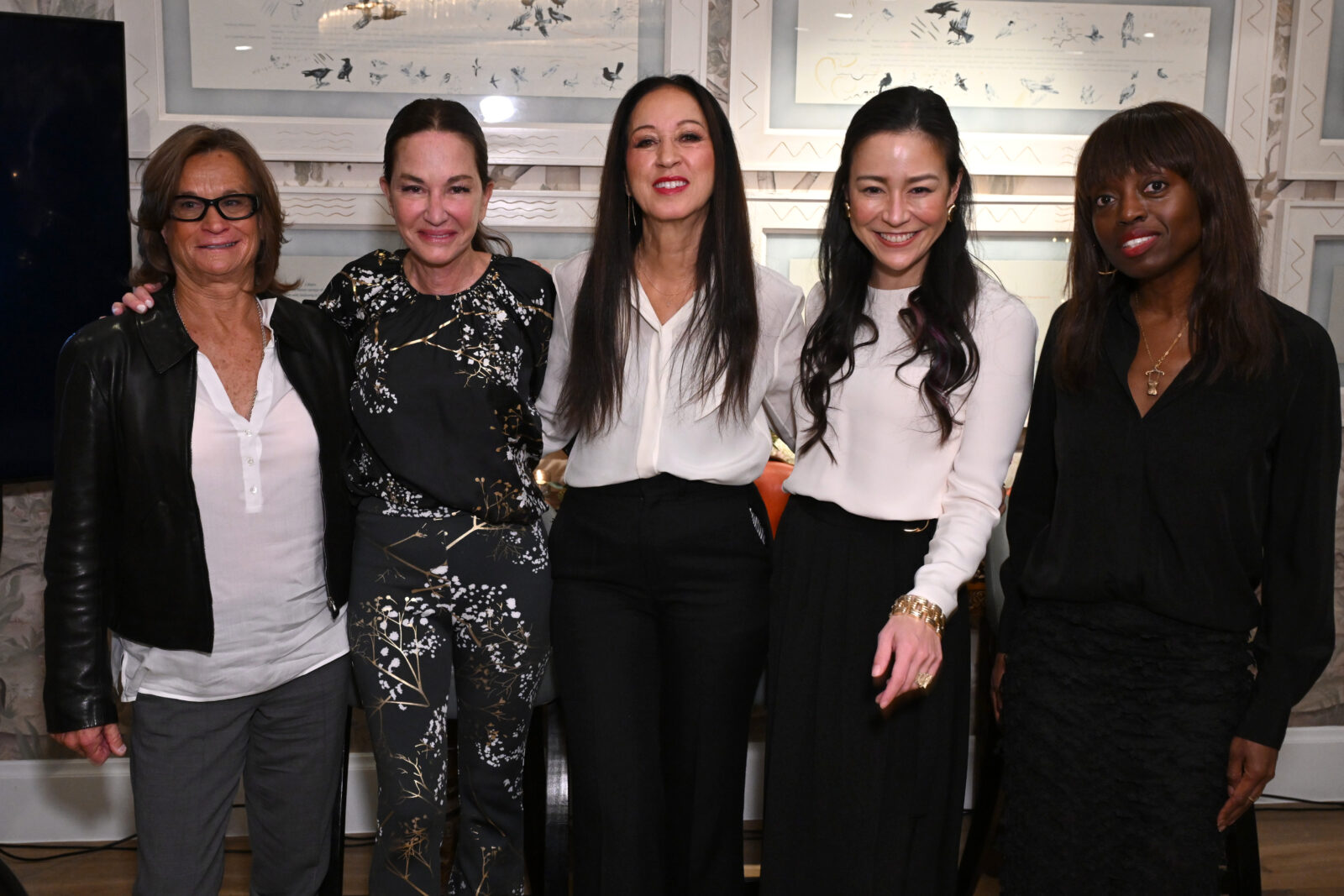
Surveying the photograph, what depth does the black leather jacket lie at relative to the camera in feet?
5.39

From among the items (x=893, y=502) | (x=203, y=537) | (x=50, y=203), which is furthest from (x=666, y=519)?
(x=50, y=203)

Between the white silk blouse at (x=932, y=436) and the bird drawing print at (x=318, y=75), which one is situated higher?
the bird drawing print at (x=318, y=75)

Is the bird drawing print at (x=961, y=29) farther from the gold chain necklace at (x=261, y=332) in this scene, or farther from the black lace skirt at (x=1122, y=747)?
the gold chain necklace at (x=261, y=332)

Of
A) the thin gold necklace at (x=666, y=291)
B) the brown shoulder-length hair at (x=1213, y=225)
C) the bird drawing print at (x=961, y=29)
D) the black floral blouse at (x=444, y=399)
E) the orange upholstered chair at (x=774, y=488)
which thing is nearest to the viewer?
the brown shoulder-length hair at (x=1213, y=225)

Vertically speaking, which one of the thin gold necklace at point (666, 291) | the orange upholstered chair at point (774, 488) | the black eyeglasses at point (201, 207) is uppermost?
the black eyeglasses at point (201, 207)

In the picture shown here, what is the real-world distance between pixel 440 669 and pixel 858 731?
0.74 m

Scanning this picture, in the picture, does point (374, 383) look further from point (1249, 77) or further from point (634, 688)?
point (1249, 77)

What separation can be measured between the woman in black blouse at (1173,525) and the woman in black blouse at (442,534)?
928 millimetres

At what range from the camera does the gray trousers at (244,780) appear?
1.69 meters

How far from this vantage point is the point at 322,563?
5.90 feet

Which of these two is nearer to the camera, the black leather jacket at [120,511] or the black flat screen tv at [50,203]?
the black leather jacket at [120,511]

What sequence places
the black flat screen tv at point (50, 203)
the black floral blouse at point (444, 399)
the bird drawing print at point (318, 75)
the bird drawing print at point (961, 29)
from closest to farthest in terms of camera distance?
the black floral blouse at point (444, 399) < the black flat screen tv at point (50, 203) < the bird drawing print at point (318, 75) < the bird drawing print at point (961, 29)

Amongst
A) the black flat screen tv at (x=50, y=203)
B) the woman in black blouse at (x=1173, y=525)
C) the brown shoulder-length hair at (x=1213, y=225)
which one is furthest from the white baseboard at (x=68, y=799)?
the brown shoulder-length hair at (x=1213, y=225)

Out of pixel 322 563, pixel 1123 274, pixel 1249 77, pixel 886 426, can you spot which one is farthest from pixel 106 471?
pixel 1249 77
